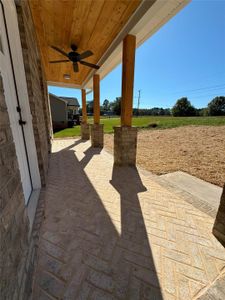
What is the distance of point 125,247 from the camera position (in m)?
1.43

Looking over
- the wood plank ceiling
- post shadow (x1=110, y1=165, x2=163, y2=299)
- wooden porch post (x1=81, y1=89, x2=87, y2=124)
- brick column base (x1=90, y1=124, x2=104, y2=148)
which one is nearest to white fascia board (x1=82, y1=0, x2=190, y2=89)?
the wood plank ceiling

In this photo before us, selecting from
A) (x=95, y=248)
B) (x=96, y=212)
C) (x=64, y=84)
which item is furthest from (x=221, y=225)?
(x=64, y=84)

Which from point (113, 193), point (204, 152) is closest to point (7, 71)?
point (113, 193)

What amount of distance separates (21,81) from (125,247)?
8.32 ft

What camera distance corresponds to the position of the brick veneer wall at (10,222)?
0.72m

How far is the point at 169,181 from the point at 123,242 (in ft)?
5.66

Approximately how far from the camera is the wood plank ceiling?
2406 mm

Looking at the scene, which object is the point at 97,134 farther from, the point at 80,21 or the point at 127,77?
→ the point at 80,21

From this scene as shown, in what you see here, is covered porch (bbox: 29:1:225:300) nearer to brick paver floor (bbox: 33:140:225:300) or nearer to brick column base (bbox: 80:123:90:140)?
brick paver floor (bbox: 33:140:225:300)

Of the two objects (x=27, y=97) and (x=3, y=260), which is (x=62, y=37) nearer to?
(x=27, y=97)

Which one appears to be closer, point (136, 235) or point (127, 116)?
point (136, 235)

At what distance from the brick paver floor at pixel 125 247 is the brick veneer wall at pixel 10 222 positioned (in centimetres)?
42

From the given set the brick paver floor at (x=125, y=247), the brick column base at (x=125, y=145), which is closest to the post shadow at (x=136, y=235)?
the brick paver floor at (x=125, y=247)

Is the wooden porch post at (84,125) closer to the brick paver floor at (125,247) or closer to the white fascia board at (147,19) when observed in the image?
the white fascia board at (147,19)
